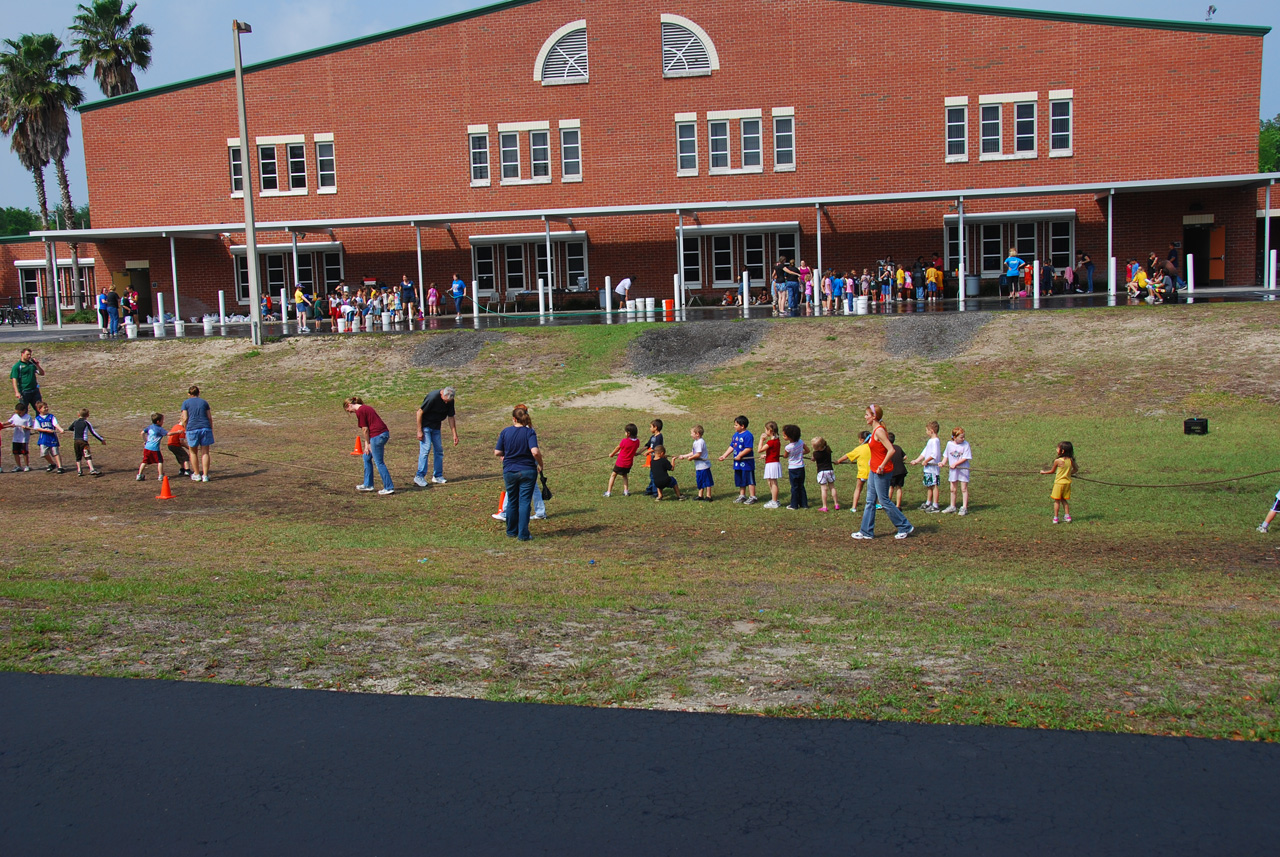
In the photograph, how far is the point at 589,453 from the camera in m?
18.8

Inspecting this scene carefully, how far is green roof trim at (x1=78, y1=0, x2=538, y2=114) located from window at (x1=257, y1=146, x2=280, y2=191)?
289 centimetres

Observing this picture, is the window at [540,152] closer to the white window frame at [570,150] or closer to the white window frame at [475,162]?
the white window frame at [570,150]

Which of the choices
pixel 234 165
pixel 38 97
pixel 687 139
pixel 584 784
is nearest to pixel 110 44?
pixel 38 97

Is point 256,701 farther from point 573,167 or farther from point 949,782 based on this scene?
point 573,167

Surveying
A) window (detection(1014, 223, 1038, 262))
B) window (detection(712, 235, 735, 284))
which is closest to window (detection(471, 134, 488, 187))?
window (detection(712, 235, 735, 284))

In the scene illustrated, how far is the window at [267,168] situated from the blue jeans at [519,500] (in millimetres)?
32221

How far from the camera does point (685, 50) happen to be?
38.5 meters

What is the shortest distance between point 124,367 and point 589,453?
54.8ft

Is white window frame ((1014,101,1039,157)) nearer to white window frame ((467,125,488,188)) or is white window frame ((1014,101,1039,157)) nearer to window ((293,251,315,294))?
white window frame ((467,125,488,188))

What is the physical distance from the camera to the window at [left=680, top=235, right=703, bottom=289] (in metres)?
39.2

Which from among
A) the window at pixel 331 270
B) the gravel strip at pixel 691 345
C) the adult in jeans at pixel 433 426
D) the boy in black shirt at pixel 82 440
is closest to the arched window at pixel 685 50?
the gravel strip at pixel 691 345

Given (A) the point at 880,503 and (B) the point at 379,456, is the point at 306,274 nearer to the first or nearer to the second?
(B) the point at 379,456

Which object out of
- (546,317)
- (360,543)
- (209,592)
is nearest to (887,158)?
(546,317)

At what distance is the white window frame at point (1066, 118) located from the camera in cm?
3694
